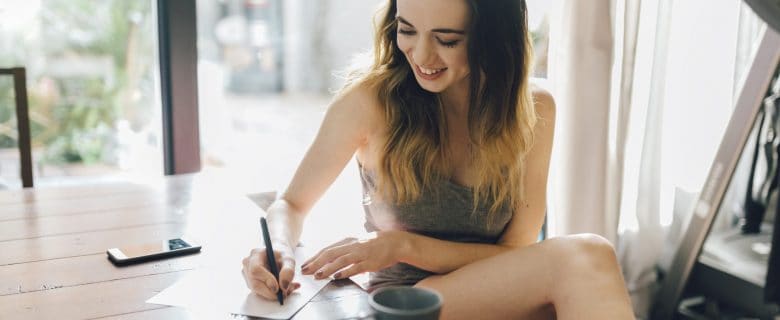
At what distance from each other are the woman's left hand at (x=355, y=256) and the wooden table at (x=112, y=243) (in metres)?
0.03

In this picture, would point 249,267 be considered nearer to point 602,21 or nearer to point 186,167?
point 186,167

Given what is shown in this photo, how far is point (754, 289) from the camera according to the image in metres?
2.20

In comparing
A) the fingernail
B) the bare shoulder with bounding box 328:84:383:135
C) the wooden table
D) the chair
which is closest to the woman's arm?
the bare shoulder with bounding box 328:84:383:135

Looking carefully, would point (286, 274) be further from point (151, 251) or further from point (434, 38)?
point (434, 38)

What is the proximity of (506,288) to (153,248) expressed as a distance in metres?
0.57

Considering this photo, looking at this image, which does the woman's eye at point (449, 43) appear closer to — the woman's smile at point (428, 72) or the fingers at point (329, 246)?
the woman's smile at point (428, 72)

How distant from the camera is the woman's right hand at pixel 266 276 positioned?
0.95 m

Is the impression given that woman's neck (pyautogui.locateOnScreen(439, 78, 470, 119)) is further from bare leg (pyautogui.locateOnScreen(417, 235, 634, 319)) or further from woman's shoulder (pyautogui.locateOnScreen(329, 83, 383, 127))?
bare leg (pyautogui.locateOnScreen(417, 235, 634, 319))

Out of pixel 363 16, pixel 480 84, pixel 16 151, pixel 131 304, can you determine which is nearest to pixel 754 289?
pixel 480 84

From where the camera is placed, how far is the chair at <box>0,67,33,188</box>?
169cm

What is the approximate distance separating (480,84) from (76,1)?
1.36 m

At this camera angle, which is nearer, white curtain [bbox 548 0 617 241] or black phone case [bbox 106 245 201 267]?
black phone case [bbox 106 245 201 267]

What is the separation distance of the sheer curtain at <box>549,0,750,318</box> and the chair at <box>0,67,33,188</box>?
1484mm

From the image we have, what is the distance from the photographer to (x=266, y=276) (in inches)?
37.5
